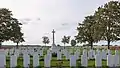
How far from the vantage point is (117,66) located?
18.4 meters

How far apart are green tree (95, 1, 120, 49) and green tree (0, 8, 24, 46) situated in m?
14.9

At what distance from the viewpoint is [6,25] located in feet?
172

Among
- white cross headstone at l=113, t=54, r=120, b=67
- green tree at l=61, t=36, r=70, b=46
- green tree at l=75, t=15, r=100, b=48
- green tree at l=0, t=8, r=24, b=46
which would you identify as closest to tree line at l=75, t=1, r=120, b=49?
green tree at l=75, t=15, r=100, b=48

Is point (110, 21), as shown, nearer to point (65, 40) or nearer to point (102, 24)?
point (102, 24)

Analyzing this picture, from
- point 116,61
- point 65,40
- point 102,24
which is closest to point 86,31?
point 102,24

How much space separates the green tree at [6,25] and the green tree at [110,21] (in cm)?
1491

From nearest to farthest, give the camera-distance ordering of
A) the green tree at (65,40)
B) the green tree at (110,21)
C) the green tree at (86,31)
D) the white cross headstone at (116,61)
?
1. the white cross headstone at (116,61)
2. the green tree at (110,21)
3. the green tree at (86,31)
4. the green tree at (65,40)

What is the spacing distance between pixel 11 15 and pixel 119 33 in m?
19.9

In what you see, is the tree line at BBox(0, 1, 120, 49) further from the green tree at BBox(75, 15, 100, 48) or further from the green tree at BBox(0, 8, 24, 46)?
the green tree at BBox(75, 15, 100, 48)

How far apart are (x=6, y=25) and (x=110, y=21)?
1765cm

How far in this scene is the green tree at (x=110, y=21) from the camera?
4534 cm

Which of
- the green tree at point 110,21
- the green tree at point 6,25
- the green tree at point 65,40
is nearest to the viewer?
the green tree at point 110,21

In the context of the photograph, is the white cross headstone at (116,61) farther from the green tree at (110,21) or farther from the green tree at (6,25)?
the green tree at (6,25)

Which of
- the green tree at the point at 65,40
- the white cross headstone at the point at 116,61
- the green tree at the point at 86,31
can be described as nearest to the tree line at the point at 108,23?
the green tree at the point at 86,31
